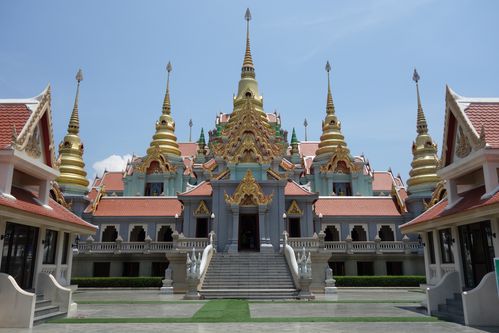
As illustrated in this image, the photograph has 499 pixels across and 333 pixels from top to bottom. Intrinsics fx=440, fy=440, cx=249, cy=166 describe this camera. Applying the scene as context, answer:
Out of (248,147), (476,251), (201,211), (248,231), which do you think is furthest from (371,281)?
(476,251)

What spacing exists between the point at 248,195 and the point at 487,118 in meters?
15.5

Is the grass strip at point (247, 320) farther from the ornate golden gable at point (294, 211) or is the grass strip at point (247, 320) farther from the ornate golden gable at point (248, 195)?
the ornate golden gable at point (294, 211)

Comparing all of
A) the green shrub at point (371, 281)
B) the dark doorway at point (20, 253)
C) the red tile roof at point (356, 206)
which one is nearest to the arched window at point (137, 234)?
the red tile roof at point (356, 206)

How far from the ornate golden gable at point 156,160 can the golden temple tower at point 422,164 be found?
23.7 m

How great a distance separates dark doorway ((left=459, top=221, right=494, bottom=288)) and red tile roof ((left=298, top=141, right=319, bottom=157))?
134 feet

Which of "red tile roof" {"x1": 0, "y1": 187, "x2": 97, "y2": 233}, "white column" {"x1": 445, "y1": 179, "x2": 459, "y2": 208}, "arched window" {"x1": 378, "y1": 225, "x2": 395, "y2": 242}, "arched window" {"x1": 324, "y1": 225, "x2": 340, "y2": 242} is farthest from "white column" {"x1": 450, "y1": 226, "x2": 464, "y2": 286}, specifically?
"arched window" {"x1": 378, "y1": 225, "x2": 395, "y2": 242}

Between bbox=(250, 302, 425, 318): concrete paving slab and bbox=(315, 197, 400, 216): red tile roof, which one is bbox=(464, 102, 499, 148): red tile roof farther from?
bbox=(315, 197, 400, 216): red tile roof

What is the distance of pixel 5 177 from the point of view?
1200cm

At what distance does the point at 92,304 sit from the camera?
56.3 feet

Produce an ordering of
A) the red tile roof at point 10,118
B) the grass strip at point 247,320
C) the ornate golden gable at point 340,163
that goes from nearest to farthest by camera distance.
Result: the grass strip at point 247,320, the red tile roof at point 10,118, the ornate golden gable at point 340,163

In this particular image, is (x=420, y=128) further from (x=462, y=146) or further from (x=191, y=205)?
(x=462, y=146)

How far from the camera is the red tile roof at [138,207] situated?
1377 inches

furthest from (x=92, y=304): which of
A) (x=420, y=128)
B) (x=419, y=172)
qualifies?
(x=420, y=128)

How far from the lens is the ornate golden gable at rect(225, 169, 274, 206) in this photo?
2683cm
